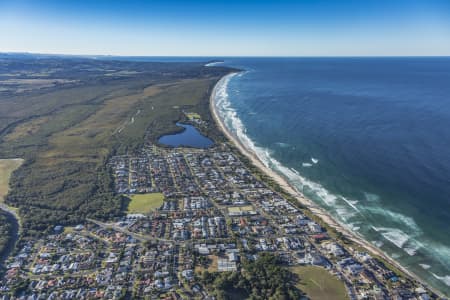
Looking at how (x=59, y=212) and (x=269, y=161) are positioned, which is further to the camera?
(x=269, y=161)

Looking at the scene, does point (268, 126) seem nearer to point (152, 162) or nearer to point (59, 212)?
point (152, 162)

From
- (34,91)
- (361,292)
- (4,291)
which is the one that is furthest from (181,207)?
(34,91)

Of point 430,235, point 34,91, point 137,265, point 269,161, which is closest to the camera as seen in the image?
point 137,265

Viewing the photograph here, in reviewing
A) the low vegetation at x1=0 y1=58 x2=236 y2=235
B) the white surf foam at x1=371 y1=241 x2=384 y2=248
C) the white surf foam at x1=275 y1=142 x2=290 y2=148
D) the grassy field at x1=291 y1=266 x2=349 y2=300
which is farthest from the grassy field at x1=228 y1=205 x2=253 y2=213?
the white surf foam at x1=275 y1=142 x2=290 y2=148

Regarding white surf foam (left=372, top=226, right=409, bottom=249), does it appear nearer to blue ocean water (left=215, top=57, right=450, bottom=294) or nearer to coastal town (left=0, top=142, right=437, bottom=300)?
blue ocean water (left=215, top=57, right=450, bottom=294)

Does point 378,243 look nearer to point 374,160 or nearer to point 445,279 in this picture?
point 445,279

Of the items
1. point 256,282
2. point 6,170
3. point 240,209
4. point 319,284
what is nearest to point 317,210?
point 240,209
